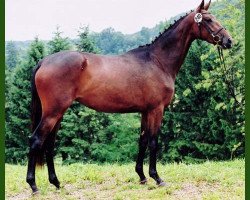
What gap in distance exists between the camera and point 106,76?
22.7ft

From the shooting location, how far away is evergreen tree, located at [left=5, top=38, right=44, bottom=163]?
27.1 meters

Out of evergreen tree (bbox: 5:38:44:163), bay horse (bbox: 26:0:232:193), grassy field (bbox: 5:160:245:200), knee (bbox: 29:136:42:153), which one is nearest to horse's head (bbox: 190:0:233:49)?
bay horse (bbox: 26:0:232:193)

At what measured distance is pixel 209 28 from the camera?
7414 mm

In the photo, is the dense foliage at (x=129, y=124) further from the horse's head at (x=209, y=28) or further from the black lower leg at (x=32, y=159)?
the black lower leg at (x=32, y=159)

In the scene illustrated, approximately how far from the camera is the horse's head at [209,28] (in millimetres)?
7316

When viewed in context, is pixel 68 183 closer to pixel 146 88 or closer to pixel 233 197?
pixel 146 88

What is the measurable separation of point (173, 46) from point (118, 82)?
62.3 inches

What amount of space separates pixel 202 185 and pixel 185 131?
19.9 meters

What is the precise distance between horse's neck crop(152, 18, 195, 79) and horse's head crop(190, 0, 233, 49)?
20 centimetres

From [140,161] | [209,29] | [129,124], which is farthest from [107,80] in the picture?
[129,124]

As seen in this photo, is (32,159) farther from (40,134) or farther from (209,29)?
(209,29)

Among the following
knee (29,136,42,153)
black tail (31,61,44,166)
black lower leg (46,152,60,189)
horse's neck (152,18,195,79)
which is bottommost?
black lower leg (46,152,60,189)

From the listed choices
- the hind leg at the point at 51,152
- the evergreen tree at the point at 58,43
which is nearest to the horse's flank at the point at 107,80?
the hind leg at the point at 51,152

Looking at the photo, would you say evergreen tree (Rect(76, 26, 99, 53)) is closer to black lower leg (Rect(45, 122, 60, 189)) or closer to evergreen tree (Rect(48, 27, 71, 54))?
evergreen tree (Rect(48, 27, 71, 54))
